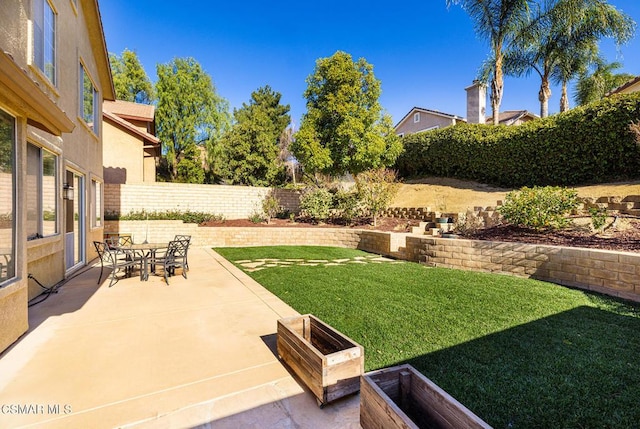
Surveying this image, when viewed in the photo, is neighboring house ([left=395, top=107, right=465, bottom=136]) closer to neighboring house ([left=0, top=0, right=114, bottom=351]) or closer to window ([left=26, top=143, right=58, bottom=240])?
neighboring house ([left=0, top=0, right=114, bottom=351])

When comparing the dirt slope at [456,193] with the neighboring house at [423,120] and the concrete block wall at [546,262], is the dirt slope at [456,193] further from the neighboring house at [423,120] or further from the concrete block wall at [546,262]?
the neighboring house at [423,120]

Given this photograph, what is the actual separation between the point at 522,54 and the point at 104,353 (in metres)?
23.8

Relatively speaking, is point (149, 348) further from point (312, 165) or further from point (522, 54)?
point (522, 54)

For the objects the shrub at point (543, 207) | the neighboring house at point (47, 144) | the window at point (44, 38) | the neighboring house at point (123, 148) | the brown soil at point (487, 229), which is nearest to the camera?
the neighboring house at point (47, 144)

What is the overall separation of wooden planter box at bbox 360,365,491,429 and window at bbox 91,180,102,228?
393 inches

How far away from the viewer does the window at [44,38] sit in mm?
5367

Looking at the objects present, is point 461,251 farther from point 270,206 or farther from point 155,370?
point 270,206

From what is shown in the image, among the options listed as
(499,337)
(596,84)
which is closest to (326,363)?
(499,337)

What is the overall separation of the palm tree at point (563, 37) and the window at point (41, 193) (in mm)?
21916

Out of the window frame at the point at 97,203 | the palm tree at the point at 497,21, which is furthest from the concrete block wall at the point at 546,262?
the palm tree at the point at 497,21

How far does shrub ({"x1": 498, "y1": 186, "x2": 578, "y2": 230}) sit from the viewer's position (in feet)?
24.3

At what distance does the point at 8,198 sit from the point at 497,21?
21.3 m

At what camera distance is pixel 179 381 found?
2.90 metres

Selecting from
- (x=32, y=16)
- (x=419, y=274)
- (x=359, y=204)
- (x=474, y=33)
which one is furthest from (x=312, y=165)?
(x=474, y=33)
